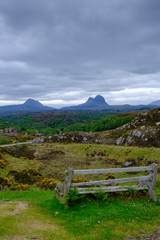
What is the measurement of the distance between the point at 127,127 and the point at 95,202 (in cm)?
5429

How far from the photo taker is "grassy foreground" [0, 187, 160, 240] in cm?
704

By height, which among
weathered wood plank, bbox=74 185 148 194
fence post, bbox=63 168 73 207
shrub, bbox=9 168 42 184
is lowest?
shrub, bbox=9 168 42 184

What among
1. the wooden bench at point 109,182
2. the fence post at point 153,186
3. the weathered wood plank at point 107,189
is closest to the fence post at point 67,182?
the wooden bench at point 109,182

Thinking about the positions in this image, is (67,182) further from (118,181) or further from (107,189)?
(118,181)

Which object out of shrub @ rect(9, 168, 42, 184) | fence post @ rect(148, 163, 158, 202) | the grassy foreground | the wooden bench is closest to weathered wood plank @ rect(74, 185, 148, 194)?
the wooden bench

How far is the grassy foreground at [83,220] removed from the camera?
7043 mm

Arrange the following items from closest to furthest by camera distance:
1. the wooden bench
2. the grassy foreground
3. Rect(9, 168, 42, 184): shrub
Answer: the grassy foreground → the wooden bench → Rect(9, 168, 42, 184): shrub

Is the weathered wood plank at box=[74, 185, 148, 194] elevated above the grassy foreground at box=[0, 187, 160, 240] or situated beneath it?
elevated above

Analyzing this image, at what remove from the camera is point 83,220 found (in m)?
8.03

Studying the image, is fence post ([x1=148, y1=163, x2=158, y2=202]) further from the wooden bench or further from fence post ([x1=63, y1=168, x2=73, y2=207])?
fence post ([x1=63, y1=168, x2=73, y2=207])

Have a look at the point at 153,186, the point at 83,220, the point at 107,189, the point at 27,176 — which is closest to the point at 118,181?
the point at 107,189

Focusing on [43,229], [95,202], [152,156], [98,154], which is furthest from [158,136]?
[43,229]

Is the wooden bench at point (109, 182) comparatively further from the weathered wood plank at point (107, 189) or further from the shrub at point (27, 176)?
the shrub at point (27, 176)

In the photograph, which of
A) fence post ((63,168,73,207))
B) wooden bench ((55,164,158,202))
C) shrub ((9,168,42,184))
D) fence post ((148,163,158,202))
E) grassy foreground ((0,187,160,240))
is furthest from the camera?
shrub ((9,168,42,184))
